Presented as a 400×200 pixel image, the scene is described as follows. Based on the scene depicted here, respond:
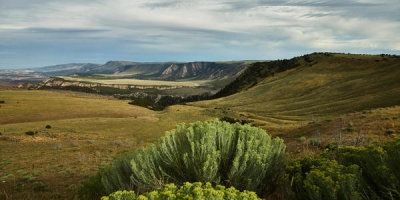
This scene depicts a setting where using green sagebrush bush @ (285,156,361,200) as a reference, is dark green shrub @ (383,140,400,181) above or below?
above

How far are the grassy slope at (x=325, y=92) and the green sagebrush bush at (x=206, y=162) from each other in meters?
33.2

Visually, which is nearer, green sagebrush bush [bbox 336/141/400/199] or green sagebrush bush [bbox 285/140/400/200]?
green sagebrush bush [bbox 285/140/400/200]

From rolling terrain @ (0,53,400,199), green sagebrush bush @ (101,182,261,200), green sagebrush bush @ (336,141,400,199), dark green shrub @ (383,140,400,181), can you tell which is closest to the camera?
green sagebrush bush @ (101,182,261,200)

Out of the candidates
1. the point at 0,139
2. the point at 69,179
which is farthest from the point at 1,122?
the point at 69,179

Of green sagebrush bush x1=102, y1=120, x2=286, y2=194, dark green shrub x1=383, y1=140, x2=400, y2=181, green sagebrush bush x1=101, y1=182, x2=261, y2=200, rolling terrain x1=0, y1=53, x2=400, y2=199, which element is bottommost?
rolling terrain x1=0, y1=53, x2=400, y2=199

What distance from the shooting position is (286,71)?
11088 centimetres

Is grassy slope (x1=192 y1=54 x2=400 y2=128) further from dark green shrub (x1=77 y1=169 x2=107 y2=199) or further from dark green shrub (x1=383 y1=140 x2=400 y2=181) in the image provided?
dark green shrub (x1=383 y1=140 x2=400 y2=181)

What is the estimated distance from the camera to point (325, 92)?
212 ft

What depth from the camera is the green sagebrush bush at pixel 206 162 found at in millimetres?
4340

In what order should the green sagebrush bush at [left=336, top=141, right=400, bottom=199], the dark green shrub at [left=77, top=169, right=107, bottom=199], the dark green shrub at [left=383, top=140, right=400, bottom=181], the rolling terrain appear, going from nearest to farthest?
the green sagebrush bush at [left=336, top=141, right=400, bottom=199] < the dark green shrub at [left=383, top=140, right=400, bottom=181] < the dark green shrub at [left=77, top=169, right=107, bottom=199] < the rolling terrain

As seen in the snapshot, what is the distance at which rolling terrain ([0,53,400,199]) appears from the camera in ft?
35.9

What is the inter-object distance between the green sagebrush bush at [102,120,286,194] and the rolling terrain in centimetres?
355

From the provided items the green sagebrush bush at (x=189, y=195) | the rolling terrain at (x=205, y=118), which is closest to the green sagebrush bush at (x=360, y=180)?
the green sagebrush bush at (x=189, y=195)

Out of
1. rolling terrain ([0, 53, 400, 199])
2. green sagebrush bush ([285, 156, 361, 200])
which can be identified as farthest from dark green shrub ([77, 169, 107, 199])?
green sagebrush bush ([285, 156, 361, 200])
